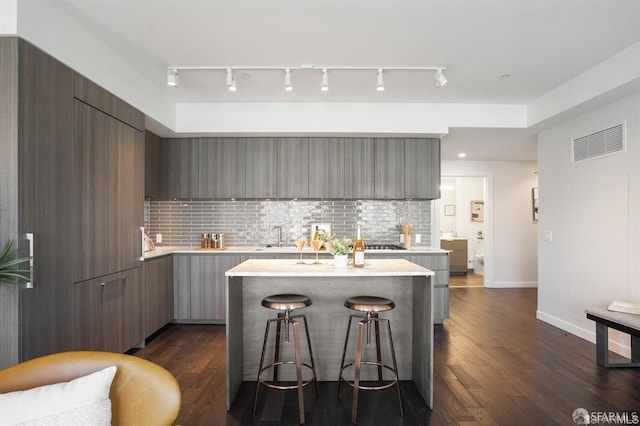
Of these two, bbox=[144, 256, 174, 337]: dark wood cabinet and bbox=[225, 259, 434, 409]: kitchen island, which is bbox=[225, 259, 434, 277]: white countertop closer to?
bbox=[225, 259, 434, 409]: kitchen island

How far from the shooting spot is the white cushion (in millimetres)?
1085

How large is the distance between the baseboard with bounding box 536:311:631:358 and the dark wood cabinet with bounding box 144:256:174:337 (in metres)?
4.80

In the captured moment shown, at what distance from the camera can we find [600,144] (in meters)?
3.82

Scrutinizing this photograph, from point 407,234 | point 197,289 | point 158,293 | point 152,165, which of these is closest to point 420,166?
point 407,234

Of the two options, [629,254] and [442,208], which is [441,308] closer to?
[629,254]

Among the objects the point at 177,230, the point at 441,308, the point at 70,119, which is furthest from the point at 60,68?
the point at 441,308

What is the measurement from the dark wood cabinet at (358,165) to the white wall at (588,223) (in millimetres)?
2314

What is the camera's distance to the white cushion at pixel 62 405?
3.56ft

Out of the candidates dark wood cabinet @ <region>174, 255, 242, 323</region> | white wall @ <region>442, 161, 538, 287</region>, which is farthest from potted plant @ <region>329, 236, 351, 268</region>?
white wall @ <region>442, 161, 538, 287</region>

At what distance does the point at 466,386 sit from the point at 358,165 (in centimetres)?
287

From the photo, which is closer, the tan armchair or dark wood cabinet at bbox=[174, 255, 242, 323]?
the tan armchair

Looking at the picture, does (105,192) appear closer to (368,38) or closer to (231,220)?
(231,220)

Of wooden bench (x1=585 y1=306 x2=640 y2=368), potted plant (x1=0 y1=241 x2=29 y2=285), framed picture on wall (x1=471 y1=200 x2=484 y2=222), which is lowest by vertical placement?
wooden bench (x1=585 y1=306 x2=640 y2=368)

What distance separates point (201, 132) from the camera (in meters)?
4.53
